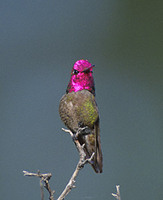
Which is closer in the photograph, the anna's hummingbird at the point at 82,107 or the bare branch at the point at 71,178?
the bare branch at the point at 71,178

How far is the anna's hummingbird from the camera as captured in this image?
84cm

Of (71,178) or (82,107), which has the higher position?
(82,107)

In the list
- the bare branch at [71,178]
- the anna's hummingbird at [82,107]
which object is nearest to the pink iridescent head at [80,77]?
the anna's hummingbird at [82,107]

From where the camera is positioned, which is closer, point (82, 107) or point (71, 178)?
point (71, 178)

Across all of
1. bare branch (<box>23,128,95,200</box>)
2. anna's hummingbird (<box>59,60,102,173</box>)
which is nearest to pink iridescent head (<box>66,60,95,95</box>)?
anna's hummingbird (<box>59,60,102,173</box>)

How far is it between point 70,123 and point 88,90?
0.11m

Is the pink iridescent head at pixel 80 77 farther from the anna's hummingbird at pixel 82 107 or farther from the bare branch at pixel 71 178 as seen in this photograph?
the bare branch at pixel 71 178

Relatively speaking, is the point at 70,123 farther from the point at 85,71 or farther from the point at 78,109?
the point at 85,71

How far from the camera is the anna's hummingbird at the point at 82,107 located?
840 millimetres

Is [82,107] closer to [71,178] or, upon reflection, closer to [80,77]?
[80,77]

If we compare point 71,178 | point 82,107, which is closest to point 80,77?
point 82,107

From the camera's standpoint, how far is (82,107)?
0.84 meters

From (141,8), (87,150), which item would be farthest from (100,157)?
(141,8)

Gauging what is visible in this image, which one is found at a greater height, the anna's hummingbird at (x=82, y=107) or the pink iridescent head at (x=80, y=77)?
the pink iridescent head at (x=80, y=77)
